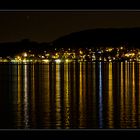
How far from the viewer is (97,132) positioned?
5.21 m

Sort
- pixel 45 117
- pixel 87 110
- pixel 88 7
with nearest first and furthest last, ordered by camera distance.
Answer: pixel 88 7, pixel 45 117, pixel 87 110

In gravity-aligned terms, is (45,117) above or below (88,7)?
below

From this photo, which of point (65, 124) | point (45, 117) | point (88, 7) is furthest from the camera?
point (45, 117)

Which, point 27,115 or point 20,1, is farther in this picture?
point 27,115

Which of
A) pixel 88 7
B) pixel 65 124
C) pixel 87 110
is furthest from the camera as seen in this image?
pixel 87 110

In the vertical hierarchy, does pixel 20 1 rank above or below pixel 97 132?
above

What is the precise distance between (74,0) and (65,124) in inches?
297

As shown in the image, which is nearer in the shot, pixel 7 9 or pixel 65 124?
pixel 7 9

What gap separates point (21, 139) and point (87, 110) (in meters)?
11.5

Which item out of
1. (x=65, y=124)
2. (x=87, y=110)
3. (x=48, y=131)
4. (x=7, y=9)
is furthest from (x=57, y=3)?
(x=87, y=110)

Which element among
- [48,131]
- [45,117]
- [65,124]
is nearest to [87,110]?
[45,117]

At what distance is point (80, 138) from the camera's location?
5141 mm

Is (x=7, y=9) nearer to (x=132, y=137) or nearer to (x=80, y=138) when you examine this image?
(x=80, y=138)

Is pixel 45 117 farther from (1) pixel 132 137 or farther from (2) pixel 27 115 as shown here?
(1) pixel 132 137
